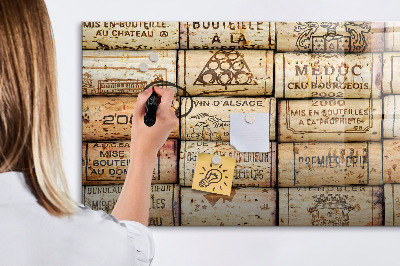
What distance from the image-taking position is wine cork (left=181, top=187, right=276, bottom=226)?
55.0 inches

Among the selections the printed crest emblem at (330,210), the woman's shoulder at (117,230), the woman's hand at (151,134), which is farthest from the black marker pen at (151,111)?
the printed crest emblem at (330,210)

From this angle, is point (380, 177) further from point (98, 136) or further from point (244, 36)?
point (98, 136)

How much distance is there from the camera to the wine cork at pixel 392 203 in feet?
4.61

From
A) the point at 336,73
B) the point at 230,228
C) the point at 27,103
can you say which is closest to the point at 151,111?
the point at 27,103

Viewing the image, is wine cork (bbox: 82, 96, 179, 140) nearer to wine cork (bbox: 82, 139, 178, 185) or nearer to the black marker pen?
wine cork (bbox: 82, 139, 178, 185)

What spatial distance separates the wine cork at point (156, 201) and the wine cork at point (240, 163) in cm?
6

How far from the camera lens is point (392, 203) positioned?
1.41 m

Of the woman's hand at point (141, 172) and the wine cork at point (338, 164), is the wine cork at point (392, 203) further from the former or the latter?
the woman's hand at point (141, 172)

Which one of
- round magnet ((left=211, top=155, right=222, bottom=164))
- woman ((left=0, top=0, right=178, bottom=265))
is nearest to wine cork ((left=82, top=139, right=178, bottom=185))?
round magnet ((left=211, top=155, right=222, bottom=164))

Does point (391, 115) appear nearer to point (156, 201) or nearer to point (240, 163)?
point (240, 163)

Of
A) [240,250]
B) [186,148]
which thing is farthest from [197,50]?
[240,250]

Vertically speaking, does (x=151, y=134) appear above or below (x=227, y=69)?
below

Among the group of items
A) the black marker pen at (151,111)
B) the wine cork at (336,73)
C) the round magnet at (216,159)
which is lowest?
the round magnet at (216,159)

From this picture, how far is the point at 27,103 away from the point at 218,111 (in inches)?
36.6
